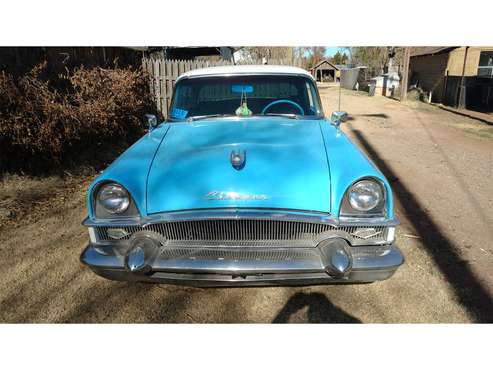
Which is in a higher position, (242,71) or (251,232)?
(242,71)

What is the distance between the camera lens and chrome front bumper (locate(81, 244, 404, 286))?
85.0 inches

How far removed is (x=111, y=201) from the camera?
93.0 inches

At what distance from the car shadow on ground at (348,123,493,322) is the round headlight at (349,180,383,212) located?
1.16 metres

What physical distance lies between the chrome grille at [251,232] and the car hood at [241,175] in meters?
0.11

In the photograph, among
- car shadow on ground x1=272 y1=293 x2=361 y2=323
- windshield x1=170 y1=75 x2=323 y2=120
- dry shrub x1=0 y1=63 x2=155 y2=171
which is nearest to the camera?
car shadow on ground x1=272 y1=293 x2=361 y2=323

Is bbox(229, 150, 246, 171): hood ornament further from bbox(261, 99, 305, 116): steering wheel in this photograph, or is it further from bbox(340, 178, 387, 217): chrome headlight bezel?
bbox(261, 99, 305, 116): steering wheel

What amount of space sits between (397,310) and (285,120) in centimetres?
189

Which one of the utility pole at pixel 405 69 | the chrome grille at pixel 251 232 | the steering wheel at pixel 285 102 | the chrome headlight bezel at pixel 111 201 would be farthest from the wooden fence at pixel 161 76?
the utility pole at pixel 405 69

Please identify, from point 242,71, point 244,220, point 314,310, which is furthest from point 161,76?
point 314,310

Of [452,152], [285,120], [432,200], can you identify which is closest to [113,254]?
[285,120]

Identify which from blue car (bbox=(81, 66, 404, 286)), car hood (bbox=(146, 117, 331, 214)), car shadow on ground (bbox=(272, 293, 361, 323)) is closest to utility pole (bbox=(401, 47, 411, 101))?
car hood (bbox=(146, 117, 331, 214))

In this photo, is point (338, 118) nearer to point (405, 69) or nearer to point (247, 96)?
point (247, 96)

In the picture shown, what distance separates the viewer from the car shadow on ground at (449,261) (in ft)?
8.66

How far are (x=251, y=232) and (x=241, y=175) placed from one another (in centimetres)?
37
